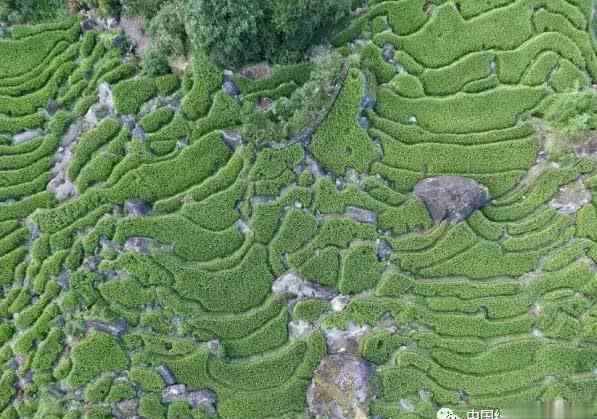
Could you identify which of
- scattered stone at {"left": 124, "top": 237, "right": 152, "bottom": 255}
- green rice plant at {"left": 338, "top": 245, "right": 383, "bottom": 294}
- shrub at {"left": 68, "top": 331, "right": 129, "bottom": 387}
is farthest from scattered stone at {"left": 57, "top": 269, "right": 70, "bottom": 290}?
green rice plant at {"left": 338, "top": 245, "right": 383, "bottom": 294}

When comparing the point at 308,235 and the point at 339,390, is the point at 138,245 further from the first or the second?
the point at 339,390

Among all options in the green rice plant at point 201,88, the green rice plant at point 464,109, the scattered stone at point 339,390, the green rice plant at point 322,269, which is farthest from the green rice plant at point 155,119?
the scattered stone at point 339,390

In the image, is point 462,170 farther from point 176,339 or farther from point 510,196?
point 176,339

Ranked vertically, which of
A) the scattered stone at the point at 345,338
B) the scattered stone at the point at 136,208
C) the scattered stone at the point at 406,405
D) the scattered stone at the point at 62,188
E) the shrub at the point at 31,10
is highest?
the shrub at the point at 31,10

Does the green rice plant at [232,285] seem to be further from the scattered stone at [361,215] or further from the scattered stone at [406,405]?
the scattered stone at [406,405]

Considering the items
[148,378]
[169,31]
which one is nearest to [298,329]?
[148,378]

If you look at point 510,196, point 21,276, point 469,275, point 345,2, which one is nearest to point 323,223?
point 469,275
